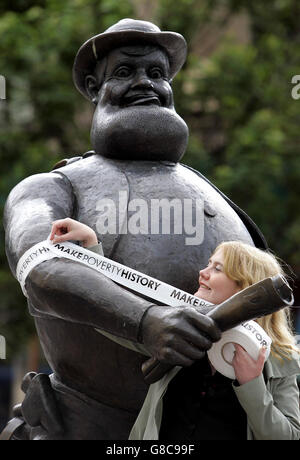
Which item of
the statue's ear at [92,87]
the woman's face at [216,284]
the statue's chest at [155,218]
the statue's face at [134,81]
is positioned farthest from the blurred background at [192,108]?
the woman's face at [216,284]

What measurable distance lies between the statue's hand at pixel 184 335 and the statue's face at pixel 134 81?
4.13 ft

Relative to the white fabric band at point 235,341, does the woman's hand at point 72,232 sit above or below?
above

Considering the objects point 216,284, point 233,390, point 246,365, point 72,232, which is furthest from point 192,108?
point 246,365

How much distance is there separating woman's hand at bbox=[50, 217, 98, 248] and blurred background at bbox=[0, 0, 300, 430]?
17.1 ft

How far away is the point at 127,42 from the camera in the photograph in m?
4.10

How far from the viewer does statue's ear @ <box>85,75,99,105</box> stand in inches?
170

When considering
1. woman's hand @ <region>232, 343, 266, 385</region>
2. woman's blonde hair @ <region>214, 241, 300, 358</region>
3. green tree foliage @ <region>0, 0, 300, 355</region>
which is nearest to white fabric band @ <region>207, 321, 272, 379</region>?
woman's hand @ <region>232, 343, 266, 385</region>

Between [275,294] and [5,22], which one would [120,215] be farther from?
[5,22]

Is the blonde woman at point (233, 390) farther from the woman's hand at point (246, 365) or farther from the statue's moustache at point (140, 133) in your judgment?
the statue's moustache at point (140, 133)

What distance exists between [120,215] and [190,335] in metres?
0.86

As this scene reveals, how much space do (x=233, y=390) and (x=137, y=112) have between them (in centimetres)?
132

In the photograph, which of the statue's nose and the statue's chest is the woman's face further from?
the statue's nose

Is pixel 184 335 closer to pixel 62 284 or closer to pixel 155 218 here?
pixel 62 284

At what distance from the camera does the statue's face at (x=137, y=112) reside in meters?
4.04
